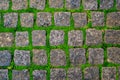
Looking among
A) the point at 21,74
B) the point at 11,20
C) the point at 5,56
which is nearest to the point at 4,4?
the point at 11,20

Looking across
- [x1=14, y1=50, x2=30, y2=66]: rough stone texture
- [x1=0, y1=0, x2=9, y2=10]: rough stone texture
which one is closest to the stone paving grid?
[x1=14, y1=50, x2=30, y2=66]: rough stone texture

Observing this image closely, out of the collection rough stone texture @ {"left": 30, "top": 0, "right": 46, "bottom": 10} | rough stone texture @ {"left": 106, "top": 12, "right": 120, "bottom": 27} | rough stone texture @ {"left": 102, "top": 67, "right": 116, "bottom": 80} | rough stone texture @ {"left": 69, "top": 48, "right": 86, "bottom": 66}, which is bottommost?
rough stone texture @ {"left": 102, "top": 67, "right": 116, "bottom": 80}

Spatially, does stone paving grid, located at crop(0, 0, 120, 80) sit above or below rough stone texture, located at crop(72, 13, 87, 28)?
below

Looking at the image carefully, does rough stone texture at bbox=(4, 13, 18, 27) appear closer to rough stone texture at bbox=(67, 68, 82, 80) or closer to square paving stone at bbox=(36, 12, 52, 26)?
square paving stone at bbox=(36, 12, 52, 26)

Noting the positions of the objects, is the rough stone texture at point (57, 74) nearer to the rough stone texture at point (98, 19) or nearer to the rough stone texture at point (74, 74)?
the rough stone texture at point (74, 74)

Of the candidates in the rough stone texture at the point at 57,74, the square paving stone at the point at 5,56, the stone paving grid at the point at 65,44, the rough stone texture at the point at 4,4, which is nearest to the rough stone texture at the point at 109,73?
the stone paving grid at the point at 65,44

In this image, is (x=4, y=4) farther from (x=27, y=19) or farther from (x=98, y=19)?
(x=98, y=19)

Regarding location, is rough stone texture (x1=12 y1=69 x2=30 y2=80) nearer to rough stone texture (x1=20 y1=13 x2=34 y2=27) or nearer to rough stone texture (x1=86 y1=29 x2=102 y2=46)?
rough stone texture (x1=20 y1=13 x2=34 y2=27)
